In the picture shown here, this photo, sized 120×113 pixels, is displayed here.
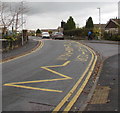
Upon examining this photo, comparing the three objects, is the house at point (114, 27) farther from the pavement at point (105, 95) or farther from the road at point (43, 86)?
the pavement at point (105, 95)

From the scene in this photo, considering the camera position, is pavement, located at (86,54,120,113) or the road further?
the road

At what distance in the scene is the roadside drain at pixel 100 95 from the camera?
722 centimetres

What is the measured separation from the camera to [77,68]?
13227mm

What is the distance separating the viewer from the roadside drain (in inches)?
284

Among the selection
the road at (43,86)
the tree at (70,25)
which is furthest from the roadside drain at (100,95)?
the tree at (70,25)

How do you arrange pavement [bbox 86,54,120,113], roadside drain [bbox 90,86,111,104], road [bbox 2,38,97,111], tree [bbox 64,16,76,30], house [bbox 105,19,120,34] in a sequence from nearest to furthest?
1. pavement [bbox 86,54,120,113]
2. road [bbox 2,38,97,111]
3. roadside drain [bbox 90,86,111,104]
4. house [bbox 105,19,120,34]
5. tree [bbox 64,16,76,30]

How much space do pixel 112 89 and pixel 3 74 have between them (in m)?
5.60

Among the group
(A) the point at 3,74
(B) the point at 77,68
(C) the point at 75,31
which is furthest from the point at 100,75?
(C) the point at 75,31

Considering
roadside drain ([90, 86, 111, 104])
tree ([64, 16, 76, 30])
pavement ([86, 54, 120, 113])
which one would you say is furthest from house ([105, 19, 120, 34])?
roadside drain ([90, 86, 111, 104])

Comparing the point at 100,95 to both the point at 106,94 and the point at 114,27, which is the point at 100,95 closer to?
the point at 106,94

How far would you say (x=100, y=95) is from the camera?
26.1 ft

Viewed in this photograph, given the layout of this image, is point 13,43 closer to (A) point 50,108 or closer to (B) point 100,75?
(B) point 100,75

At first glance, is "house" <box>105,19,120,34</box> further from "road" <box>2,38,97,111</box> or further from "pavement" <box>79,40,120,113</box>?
"pavement" <box>79,40,120,113</box>

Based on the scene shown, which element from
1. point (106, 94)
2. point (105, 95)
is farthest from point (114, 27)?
point (105, 95)
